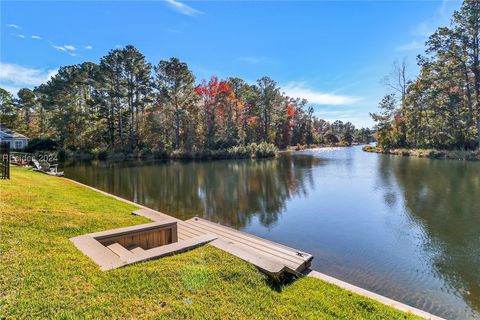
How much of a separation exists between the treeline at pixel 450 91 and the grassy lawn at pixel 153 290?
3104 cm

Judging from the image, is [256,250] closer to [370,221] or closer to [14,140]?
[370,221]

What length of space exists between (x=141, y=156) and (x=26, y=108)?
2825cm

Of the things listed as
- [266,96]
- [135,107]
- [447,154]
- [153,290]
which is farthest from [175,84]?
[153,290]

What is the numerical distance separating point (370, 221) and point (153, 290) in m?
7.18

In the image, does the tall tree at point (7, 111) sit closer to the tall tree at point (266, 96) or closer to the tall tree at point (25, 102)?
the tall tree at point (25, 102)

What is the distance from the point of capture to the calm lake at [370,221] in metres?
4.60

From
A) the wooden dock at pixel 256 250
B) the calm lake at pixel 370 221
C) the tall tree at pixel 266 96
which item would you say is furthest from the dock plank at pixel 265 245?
the tall tree at pixel 266 96

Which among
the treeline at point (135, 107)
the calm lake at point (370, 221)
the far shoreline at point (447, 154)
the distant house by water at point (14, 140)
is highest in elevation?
the treeline at point (135, 107)

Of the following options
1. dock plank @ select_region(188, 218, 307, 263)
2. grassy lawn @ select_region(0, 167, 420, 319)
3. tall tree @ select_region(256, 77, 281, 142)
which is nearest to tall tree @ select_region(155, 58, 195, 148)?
tall tree @ select_region(256, 77, 281, 142)

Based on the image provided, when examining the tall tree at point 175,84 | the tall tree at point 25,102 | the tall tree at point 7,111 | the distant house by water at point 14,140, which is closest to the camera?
the tall tree at point 175,84

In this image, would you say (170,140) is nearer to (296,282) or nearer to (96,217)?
(96,217)

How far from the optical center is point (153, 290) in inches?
108

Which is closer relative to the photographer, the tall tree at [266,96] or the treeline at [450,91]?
the treeline at [450,91]

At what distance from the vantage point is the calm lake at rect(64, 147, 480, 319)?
460 cm
